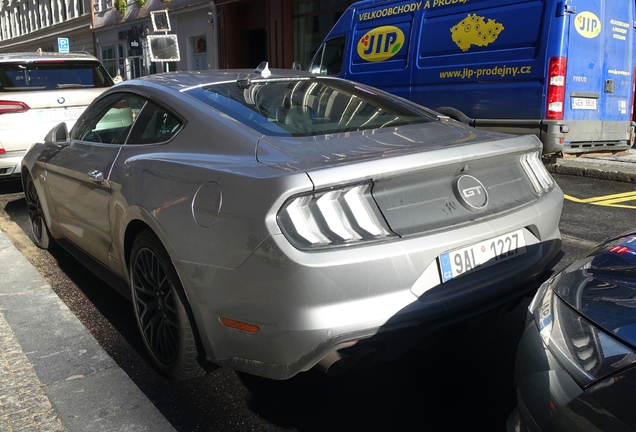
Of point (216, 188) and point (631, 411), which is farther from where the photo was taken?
point (216, 188)

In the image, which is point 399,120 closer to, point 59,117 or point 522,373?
point 522,373

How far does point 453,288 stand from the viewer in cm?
227

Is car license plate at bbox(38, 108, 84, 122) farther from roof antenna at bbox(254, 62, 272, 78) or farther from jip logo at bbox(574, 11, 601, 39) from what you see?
jip logo at bbox(574, 11, 601, 39)

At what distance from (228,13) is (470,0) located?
1526 centimetres

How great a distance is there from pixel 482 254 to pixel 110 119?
2.41 metres

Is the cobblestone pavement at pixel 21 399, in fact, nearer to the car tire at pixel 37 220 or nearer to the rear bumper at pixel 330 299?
the rear bumper at pixel 330 299

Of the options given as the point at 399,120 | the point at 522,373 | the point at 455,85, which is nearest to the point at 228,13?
the point at 455,85

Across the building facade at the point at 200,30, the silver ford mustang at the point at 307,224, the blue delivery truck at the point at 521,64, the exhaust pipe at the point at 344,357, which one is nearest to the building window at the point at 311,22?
the building facade at the point at 200,30

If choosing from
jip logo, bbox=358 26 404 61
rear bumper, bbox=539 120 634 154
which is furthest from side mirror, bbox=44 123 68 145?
jip logo, bbox=358 26 404 61

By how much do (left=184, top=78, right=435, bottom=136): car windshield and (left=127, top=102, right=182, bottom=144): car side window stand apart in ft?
0.56

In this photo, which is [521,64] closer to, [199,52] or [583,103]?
[583,103]

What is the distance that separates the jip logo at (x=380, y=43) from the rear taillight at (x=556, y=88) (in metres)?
2.57

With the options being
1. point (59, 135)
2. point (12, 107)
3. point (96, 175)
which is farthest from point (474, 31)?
point (96, 175)

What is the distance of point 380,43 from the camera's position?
9.46 metres
